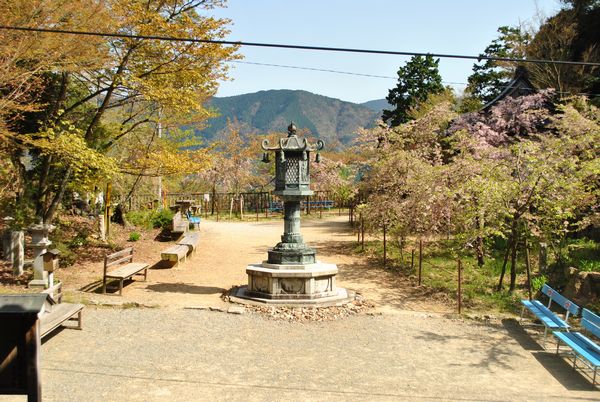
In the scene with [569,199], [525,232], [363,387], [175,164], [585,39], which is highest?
[585,39]

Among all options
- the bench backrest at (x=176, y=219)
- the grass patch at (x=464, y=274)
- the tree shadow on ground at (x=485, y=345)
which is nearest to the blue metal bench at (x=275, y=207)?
the bench backrest at (x=176, y=219)

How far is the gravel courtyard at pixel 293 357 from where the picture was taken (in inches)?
227

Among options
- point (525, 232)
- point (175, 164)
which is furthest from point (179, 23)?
point (525, 232)

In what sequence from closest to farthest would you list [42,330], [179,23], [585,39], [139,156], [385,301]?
1. [42,330]
2. [385,301]
3. [179,23]
4. [139,156]
5. [585,39]

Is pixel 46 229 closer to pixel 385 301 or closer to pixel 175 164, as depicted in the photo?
pixel 175 164

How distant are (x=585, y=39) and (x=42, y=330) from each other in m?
28.9

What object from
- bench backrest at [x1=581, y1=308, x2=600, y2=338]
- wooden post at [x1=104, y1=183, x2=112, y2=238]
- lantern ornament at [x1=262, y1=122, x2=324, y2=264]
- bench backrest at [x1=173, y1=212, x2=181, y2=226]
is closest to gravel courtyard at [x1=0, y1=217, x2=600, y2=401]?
bench backrest at [x1=581, y1=308, x2=600, y2=338]

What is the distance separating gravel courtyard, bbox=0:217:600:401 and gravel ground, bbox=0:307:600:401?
2 centimetres

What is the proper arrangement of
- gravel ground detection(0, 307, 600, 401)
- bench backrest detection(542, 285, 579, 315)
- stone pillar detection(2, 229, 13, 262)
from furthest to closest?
stone pillar detection(2, 229, 13, 262) < bench backrest detection(542, 285, 579, 315) < gravel ground detection(0, 307, 600, 401)

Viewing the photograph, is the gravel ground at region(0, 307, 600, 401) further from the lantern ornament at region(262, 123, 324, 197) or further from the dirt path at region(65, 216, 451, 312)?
the lantern ornament at region(262, 123, 324, 197)

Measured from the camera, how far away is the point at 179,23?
1391 cm

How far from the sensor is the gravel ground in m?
5.76

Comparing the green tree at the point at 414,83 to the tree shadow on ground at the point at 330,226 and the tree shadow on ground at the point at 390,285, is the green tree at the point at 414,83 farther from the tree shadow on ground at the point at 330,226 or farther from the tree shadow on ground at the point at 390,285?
the tree shadow on ground at the point at 390,285

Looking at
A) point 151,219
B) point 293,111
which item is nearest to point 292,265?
point 151,219
